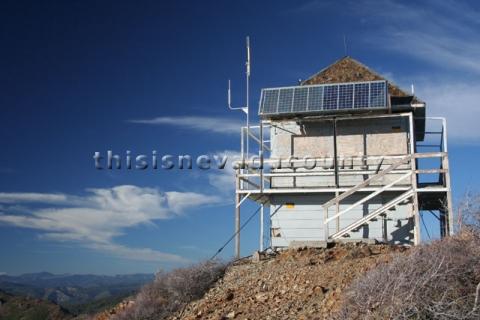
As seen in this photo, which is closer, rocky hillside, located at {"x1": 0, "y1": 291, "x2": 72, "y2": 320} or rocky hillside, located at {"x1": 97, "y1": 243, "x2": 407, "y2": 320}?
rocky hillside, located at {"x1": 97, "y1": 243, "x2": 407, "y2": 320}

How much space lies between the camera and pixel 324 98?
66.2 ft

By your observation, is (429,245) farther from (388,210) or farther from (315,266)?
(388,210)

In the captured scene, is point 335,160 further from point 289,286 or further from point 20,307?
point 20,307

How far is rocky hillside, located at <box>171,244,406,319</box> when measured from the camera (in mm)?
10375

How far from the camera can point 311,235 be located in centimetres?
2025

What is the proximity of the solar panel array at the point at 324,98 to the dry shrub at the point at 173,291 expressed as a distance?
7.18 metres

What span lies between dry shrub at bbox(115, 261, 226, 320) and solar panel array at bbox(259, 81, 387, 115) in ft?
23.5

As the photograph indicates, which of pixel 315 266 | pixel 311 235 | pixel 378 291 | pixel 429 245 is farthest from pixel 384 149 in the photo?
pixel 378 291

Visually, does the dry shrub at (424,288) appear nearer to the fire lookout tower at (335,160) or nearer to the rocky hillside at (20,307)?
the fire lookout tower at (335,160)

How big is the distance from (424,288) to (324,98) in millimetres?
12429

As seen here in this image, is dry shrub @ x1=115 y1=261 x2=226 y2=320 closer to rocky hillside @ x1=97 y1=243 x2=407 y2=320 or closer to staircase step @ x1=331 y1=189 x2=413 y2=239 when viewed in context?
Answer: rocky hillside @ x1=97 y1=243 x2=407 y2=320

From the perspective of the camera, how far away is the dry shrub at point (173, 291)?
13484 mm

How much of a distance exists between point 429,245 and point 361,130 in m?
11.0

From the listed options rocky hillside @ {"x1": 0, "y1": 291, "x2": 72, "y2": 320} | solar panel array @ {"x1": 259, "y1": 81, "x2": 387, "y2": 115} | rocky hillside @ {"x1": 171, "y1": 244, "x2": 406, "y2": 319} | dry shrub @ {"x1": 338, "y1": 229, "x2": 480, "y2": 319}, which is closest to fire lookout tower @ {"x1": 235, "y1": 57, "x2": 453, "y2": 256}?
solar panel array @ {"x1": 259, "y1": 81, "x2": 387, "y2": 115}
